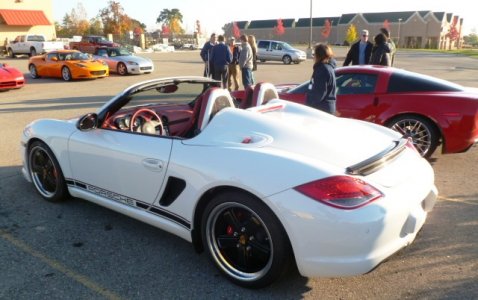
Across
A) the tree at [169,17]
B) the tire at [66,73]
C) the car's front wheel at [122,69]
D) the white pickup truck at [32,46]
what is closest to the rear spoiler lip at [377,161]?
the tire at [66,73]

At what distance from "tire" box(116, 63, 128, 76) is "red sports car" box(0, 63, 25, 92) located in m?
5.23

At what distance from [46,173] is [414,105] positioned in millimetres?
4656

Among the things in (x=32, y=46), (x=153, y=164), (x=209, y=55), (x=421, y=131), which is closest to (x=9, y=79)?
(x=209, y=55)

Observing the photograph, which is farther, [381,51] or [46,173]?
[381,51]

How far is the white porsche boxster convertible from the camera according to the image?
2.45m

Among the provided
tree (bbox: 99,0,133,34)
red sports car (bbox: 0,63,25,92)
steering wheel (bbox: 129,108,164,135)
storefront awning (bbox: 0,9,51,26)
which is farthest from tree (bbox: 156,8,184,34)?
steering wheel (bbox: 129,108,164,135)

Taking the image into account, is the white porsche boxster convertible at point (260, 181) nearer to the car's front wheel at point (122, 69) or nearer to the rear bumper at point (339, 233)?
the rear bumper at point (339, 233)

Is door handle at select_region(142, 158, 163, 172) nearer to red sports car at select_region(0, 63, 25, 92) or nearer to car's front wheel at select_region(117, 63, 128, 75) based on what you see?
red sports car at select_region(0, 63, 25, 92)

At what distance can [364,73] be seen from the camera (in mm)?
6129

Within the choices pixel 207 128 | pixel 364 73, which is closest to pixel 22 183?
pixel 207 128

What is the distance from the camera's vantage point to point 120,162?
3.41m

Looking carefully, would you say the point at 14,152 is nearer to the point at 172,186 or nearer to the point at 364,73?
the point at 172,186

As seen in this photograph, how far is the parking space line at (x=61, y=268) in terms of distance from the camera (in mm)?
2801

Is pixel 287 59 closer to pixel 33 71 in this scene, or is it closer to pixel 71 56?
pixel 71 56
